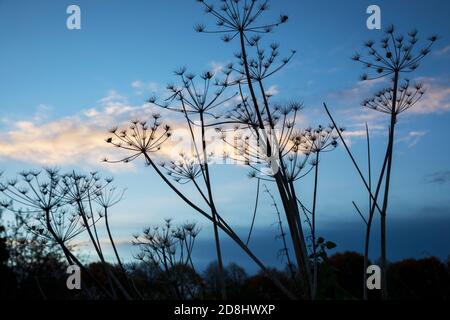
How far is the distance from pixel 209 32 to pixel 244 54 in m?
0.77

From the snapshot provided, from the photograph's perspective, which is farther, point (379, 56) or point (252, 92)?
point (379, 56)

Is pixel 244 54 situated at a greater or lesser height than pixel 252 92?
greater

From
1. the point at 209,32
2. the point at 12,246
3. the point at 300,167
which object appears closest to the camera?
the point at 209,32

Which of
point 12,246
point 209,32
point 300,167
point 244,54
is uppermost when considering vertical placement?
point 209,32

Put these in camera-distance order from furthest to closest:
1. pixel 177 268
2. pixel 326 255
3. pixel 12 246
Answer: pixel 12 246
pixel 326 255
pixel 177 268

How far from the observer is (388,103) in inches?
264

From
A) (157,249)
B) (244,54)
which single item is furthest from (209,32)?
(157,249)
